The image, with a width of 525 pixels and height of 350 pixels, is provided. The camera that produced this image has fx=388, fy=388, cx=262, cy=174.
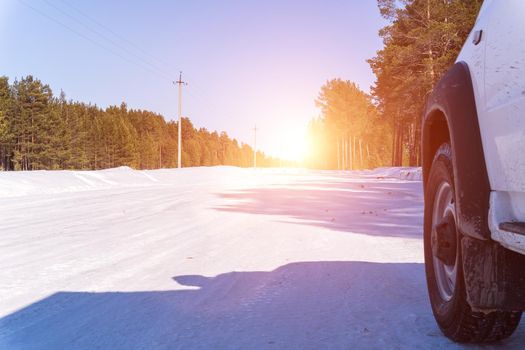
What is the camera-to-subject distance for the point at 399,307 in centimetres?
262

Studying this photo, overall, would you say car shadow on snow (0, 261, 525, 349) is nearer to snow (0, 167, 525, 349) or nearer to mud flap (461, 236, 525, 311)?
snow (0, 167, 525, 349)

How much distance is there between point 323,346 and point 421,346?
1.66 ft

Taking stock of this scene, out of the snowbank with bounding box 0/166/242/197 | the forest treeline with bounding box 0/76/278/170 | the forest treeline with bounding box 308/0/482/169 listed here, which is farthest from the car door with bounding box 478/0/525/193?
the forest treeline with bounding box 0/76/278/170

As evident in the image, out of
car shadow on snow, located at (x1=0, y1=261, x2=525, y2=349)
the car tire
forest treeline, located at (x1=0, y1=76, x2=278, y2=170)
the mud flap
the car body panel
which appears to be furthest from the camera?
forest treeline, located at (x1=0, y1=76, x2=278, y2=170)

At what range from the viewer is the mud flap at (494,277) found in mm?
1539

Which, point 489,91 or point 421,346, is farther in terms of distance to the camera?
point 421,346

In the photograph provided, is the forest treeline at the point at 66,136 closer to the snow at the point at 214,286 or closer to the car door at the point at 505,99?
the snow at the point at 214,286

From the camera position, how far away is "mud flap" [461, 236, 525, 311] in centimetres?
154

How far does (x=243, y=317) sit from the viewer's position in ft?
8.02

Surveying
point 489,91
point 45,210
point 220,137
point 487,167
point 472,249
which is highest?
point 220,137

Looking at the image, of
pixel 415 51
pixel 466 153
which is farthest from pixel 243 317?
pixel 415 51

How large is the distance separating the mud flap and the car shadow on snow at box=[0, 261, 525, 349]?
22.2 inches

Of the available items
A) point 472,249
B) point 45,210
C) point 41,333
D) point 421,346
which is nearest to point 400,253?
point 421,346

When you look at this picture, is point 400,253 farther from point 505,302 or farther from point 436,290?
point 505,302
